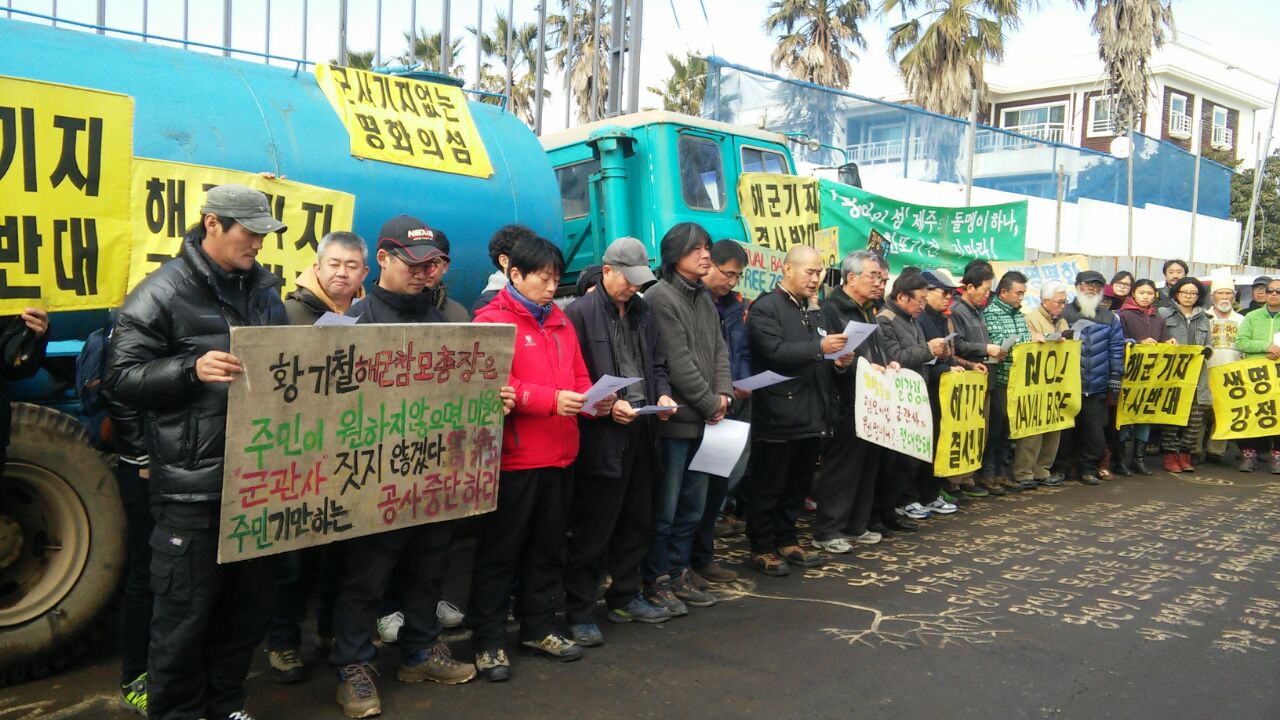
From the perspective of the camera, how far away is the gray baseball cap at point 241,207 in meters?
3.34

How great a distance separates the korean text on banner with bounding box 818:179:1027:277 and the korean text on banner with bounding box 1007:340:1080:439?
7.00 ft

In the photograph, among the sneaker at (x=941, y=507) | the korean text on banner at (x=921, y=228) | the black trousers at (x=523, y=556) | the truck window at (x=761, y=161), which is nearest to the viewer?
the black trousers at (x=523, y=556)

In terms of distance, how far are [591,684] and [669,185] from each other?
15.5 ft

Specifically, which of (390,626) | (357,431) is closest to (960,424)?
(390,626)

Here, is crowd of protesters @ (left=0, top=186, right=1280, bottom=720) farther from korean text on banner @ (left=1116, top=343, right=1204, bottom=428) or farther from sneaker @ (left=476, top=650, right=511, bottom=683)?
korean text on banner @ (left=1116, top=343, right=1204, bottom=428)

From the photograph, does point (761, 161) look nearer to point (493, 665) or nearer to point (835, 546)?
point (835, 546)

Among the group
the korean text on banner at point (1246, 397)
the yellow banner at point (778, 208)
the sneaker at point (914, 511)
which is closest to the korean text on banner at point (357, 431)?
the yellow banner at point (778, 208)

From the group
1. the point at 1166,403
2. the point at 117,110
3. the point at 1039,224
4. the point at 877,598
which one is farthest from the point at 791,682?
the point at 1039,224

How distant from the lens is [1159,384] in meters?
10.0

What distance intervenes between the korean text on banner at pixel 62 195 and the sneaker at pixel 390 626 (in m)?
1.90

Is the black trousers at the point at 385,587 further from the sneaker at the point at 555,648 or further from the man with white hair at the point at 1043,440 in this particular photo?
the man with white hair at the point at 1043,440

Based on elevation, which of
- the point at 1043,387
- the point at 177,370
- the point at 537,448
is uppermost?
the point at 177,370

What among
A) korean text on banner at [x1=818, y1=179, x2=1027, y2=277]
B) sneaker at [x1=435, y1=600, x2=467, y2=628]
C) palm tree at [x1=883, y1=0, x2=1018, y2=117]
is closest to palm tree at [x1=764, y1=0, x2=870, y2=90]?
palm tree at [x1=883, y1=0, x2=1018, y2=117]

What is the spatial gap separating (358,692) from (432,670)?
16.0 inches
